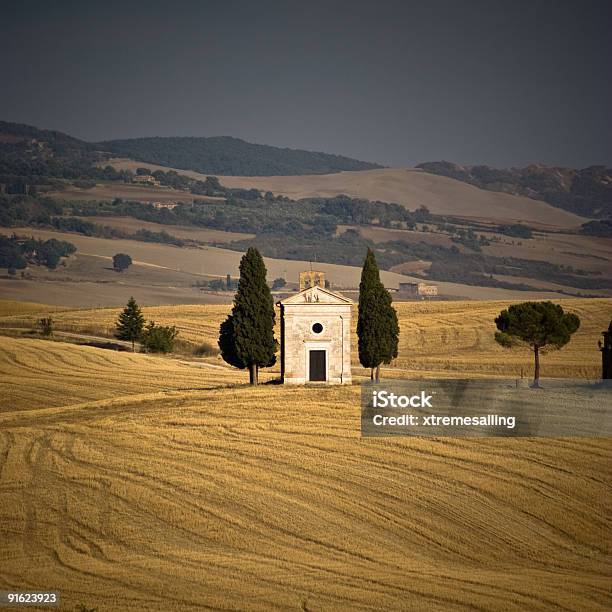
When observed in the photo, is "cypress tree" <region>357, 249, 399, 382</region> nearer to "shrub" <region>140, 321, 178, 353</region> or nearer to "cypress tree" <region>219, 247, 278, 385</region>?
"cypress tree" <region>219, 247, 278, 385</region>

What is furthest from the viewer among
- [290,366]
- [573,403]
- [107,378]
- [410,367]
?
[410,367]

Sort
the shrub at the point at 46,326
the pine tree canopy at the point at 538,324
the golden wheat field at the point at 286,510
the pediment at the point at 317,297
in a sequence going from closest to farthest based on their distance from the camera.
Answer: the golden wheat field at the point at 286,510, the pediment at the point at 317,297, the pine tree canopy at the point at 538,324, the shrub at the point at 46,326

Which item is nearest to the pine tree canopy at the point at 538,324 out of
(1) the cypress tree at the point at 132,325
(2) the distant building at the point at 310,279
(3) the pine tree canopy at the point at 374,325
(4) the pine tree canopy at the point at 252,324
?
(3) the pine tree canopy at the point at 374,325

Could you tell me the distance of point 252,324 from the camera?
6988 centimetres

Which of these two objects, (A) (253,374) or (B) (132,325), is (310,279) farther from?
(B) (132,325)

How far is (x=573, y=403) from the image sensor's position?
5953 cm

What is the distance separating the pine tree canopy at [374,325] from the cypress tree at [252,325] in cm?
504

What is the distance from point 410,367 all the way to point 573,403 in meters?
33.1

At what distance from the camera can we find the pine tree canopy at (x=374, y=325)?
230 feet

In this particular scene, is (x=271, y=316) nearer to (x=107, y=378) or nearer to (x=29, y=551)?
(x=107, y=378)

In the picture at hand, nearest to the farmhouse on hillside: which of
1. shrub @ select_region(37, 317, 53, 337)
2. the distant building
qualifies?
the distant building

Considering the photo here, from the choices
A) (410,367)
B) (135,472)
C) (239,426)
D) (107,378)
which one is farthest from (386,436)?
(410,367)

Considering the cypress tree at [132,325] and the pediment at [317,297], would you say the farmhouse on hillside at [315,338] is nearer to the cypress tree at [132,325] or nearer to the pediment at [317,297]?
the pediment at [317,297]

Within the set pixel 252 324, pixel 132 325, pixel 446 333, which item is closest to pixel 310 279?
pixel 252 324
